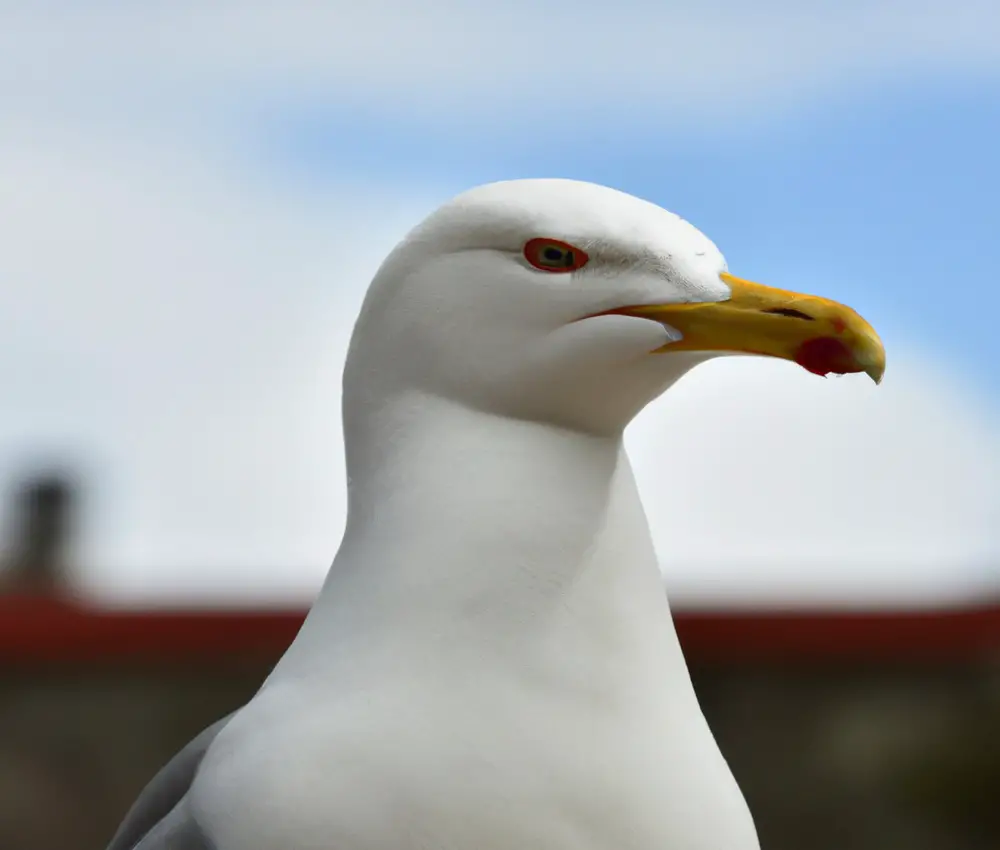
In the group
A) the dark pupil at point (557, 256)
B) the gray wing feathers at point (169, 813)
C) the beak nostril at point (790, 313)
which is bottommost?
the gray wing feathers at point (169, 813)

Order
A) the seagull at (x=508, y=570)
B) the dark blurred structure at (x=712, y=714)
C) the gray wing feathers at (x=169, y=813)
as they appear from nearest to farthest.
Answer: the seagull at (x=508, y=570), the gray wing feathers at (x=169, y=813), the dark blurred structure at (x=712, y=714)

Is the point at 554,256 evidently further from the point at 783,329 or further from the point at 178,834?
the point at 178,834

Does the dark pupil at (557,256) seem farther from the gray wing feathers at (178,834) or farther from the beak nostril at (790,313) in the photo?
the gray wing feathers at (178,834)

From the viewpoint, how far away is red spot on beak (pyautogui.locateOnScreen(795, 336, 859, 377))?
44.1 inches

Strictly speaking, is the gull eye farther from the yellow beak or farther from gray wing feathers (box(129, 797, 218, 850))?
gray wing feathers (box(129, 797, 218, 850))

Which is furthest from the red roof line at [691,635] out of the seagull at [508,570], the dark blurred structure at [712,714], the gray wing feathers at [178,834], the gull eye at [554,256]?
the gull eye at [554,256]

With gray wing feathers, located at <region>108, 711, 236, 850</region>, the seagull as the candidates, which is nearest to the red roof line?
gray wing feathers, located at <region>108, 711, 236, 850</region>

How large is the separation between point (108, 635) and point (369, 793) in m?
3.30

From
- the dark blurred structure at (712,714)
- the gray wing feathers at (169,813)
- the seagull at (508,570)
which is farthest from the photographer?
the dark blurred structure at (712,714)

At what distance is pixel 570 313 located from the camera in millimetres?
1174

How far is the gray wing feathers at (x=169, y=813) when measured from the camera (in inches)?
47.1

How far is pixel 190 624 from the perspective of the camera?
4184mm

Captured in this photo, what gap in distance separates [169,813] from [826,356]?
762 millimetres

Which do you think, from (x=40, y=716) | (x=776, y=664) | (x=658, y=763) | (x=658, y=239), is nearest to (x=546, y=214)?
(x=658, y=239)
